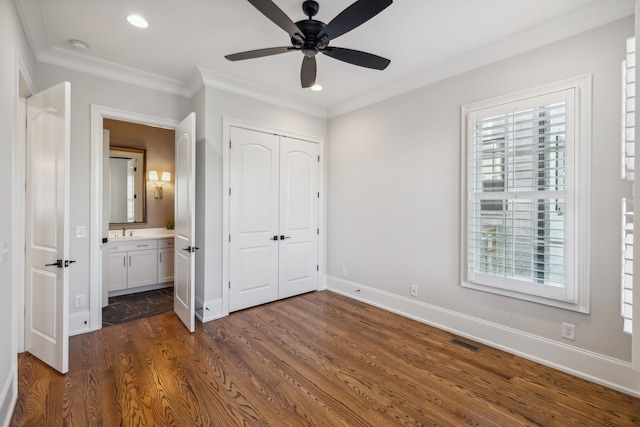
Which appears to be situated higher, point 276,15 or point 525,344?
point 276,15

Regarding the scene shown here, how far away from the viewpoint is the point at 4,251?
1766mm

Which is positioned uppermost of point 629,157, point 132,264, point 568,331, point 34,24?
point 34,24

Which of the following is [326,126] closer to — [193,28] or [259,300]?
[193,28]

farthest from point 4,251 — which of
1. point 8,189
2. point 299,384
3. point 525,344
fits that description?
point 525,344

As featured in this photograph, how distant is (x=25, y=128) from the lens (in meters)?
2.54

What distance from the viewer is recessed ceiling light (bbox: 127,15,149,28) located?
91.7 inches

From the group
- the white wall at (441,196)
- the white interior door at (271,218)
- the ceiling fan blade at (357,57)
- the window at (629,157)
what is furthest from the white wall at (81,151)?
the window at (629,157)

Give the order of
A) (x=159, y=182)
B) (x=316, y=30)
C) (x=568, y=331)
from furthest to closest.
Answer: (x=159, y=182)
(x=568, y=331)
(x=316, y=30)

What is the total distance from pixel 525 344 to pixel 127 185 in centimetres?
564

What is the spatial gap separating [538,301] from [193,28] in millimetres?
3741

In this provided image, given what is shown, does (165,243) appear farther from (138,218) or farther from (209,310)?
(209,310)

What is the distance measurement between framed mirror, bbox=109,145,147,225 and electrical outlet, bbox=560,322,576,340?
556 cm

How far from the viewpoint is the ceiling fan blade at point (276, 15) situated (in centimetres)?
170

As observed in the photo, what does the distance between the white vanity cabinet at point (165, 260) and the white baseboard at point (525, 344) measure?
3.15 m
